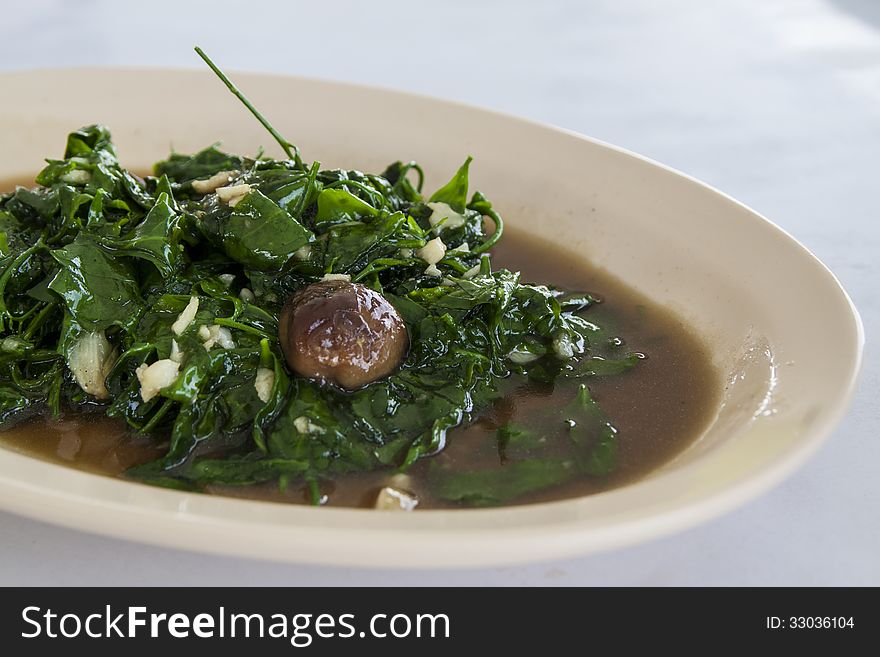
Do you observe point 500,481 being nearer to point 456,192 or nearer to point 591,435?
point 591,435

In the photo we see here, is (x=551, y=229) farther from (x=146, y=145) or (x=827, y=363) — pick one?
(x=146, y=145)

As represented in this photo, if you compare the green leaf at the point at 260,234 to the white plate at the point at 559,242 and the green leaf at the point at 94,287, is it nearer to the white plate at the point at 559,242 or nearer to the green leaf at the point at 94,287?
the green leaf at the point at 94,287

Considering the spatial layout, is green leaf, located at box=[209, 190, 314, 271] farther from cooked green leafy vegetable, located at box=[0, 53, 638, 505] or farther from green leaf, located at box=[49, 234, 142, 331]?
green leaf, located at box=[49, 234, 142, 331]

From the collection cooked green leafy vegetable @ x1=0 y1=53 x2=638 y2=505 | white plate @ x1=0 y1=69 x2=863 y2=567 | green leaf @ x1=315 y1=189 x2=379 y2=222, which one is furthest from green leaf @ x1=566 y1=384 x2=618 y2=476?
green leaf @ x1=315 y1=189 x2=379 y2=222

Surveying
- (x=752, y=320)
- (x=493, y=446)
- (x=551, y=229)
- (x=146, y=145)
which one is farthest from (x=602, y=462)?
(x=146, y=145)

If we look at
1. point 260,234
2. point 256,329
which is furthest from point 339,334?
point 260,234

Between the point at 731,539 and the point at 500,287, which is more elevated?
the point at 500,287

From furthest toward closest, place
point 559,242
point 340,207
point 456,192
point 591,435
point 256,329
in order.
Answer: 1. point 559,242
2. point 456,192
3. point 340,207
4. point 256,329
5. point 591,435
